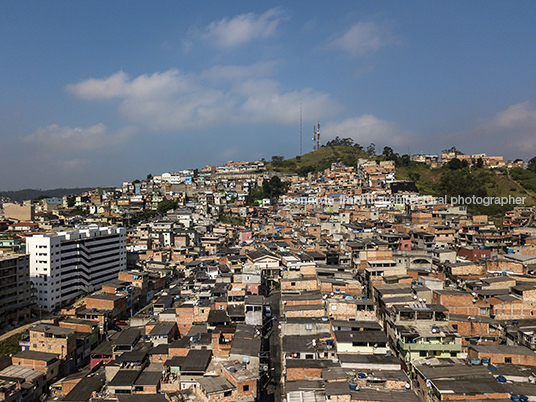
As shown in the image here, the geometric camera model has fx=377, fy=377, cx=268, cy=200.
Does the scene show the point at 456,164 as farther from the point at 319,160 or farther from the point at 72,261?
the point at 72,261

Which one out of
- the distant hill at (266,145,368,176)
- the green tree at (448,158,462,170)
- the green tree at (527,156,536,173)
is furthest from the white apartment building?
the green tree at (527,156,536,173)

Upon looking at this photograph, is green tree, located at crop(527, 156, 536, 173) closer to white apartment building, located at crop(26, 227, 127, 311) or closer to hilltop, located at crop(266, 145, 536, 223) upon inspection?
hilltop, located at crop(266, 145, 536, 223)

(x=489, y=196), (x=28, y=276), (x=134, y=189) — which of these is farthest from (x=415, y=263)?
(x=134, y=189)

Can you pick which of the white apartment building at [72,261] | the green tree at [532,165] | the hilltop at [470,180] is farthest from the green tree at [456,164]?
the white apartment building at [72,261]

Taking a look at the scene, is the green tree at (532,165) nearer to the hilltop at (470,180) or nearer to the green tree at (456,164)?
the hilltop at (470,180)

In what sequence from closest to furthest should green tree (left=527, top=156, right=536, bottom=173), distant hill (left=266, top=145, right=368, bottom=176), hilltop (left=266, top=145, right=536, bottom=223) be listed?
hilltop (left=266, top=145, right=536, bottom=223)
green tree (left=527, top=156, right=536, bottom=173)
distant hill (left=266, top=145, right=368, bottom=176)
